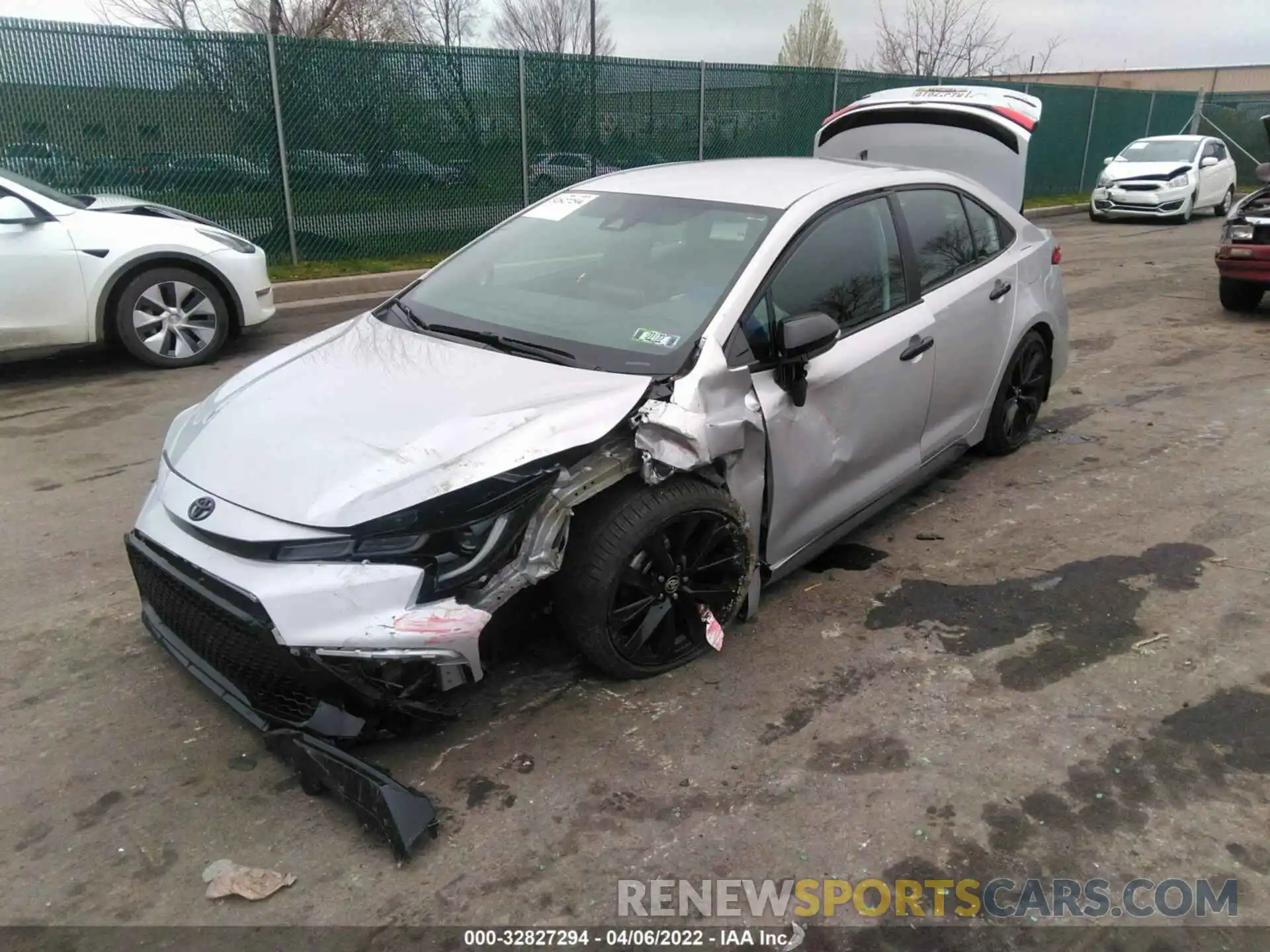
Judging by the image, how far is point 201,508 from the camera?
9.07ft

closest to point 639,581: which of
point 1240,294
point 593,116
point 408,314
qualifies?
point 408,314

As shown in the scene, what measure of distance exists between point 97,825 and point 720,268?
2.67 meters

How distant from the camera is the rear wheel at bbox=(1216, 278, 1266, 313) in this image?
8781 millimetres

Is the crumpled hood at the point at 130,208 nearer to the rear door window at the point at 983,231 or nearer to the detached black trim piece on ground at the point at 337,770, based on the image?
the detached black trim piece on ground at the point at 337,770

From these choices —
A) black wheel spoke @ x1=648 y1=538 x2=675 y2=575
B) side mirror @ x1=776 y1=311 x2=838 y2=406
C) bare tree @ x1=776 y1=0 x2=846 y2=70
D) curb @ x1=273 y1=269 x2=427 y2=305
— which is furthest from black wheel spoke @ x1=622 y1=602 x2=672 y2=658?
bare tree @ x1=776 y1=0 x2=846 y2=70

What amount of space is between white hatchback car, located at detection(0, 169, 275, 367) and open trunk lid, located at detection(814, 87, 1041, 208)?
4.74 m

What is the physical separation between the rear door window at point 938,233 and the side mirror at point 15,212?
6.00 metres

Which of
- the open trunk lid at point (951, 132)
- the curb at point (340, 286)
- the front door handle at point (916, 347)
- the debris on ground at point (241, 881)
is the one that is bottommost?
the debris on ground at point (241, 881)

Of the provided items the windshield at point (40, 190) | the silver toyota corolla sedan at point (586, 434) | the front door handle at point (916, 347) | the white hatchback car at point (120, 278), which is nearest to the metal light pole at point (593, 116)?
the white hatchback car at point (120, 278)

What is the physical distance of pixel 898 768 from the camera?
2.81 m

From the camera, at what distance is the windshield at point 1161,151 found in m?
17.5

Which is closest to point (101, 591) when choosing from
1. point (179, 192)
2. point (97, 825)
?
point (97, 825)

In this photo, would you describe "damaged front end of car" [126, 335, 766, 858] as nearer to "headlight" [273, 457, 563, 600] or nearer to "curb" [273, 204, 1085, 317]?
"headlight" [273, 457, 563, 600]

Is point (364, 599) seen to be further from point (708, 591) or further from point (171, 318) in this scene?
point (171, 318)
